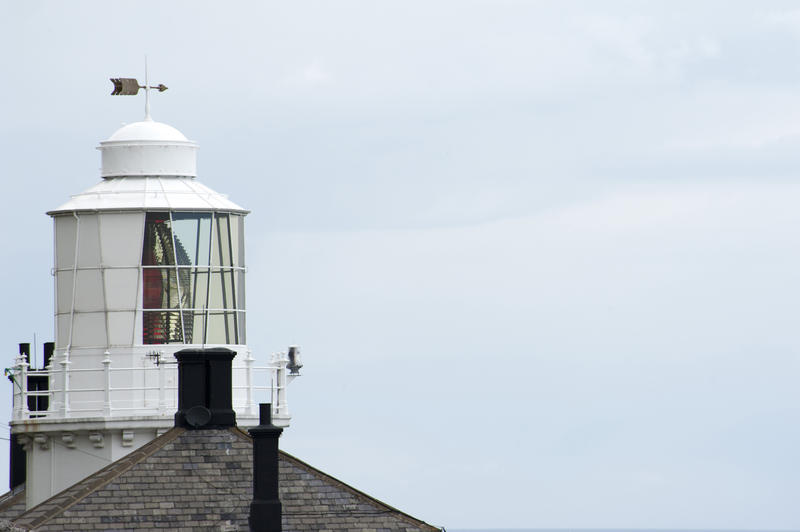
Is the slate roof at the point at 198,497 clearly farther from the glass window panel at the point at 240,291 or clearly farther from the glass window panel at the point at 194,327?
the glass window panel at the point at 240,291

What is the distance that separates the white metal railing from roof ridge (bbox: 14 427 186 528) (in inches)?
124

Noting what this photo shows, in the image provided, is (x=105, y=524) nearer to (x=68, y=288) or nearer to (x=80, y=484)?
(x=80, y=484)

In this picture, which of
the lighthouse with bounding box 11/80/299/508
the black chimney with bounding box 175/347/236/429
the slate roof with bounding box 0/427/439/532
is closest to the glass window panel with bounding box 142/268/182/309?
the lighthouse with bounding box 11/80/299/508

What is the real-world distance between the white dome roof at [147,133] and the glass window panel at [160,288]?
2537mm

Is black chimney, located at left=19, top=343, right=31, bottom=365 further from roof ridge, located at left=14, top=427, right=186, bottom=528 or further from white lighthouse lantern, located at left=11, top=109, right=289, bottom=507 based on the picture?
roof ridge, located at left=14, top=427, right=186, bottom=528

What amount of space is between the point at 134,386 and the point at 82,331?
4.92 ft

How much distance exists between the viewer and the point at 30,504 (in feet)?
139

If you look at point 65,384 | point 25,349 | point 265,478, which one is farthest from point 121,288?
point 265,478

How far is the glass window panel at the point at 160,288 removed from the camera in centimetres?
4241

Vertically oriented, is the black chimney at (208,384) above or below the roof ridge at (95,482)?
above

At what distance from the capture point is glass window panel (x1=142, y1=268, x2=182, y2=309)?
42.4 meters

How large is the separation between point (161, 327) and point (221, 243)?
1.95 metres

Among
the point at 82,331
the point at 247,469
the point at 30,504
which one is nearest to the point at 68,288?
the point at 82,331

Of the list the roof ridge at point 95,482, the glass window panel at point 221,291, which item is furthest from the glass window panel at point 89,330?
the roof ridge at point 95,482
